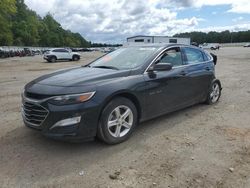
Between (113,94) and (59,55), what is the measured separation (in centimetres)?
2946

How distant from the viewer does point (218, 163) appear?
3980mm

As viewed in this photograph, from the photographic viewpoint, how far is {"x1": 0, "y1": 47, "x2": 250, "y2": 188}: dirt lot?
3.54 m

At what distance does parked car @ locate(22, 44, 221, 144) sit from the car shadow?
0.24 metres

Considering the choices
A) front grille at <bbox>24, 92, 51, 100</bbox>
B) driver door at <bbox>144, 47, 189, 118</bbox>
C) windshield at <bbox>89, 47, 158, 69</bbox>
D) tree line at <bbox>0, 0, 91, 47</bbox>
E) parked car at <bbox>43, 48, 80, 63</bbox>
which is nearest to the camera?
front grille at <bbox>24, 92, 51, 100</bbox>

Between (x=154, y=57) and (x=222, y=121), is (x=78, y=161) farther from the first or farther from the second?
(x=222, y=121)

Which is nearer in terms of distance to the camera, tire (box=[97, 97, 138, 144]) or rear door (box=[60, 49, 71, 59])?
tire (box=[97, 97, 138, 144])

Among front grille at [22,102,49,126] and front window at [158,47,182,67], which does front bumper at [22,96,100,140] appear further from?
front window at [158,47,182,67]

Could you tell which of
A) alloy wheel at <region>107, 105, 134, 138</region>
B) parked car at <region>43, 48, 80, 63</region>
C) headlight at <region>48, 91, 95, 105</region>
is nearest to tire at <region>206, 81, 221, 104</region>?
alloy wheel at <region>107, 105, 134, 138</region>

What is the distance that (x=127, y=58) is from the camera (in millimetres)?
5578

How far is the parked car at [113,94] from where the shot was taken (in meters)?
4.11

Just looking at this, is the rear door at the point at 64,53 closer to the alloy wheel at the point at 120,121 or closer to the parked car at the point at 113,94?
the parked car at the point at 113,94

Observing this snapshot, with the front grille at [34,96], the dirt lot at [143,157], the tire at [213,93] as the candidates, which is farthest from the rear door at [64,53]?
the front grille at [34,96]

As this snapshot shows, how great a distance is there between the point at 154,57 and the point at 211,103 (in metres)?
2.63

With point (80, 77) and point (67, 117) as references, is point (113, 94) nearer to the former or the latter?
point (80, 77)
